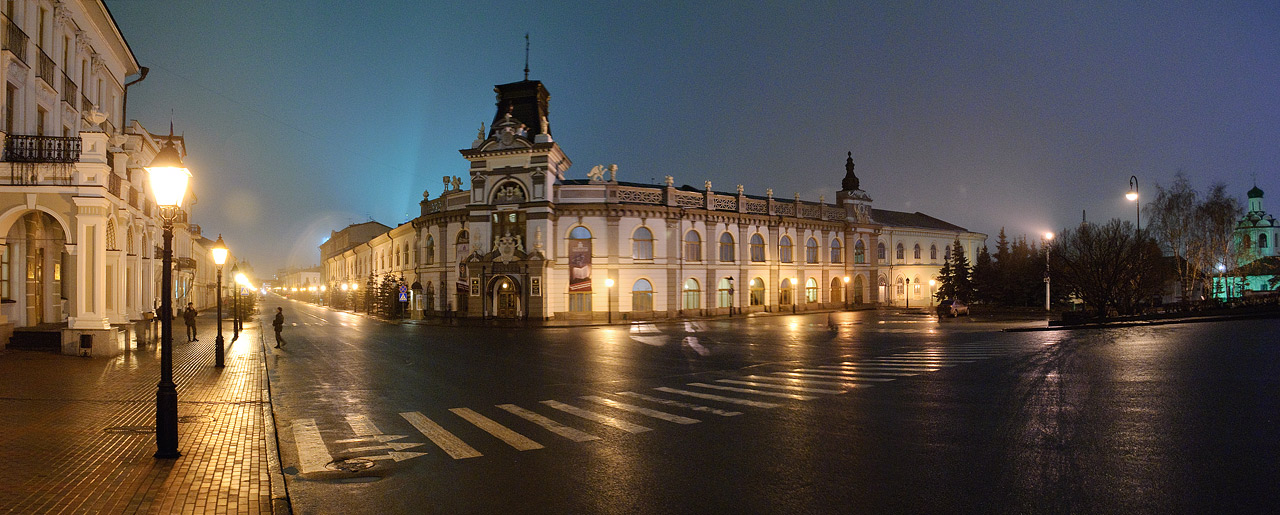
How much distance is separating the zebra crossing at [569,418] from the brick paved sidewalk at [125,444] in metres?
0.87

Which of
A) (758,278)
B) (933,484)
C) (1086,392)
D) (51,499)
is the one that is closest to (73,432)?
(51,499)

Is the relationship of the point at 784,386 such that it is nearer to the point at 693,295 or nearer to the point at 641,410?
the point at 641,410

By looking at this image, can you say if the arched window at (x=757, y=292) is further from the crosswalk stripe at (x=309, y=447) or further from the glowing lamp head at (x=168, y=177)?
the glowing lamp head at (x=168, y=177)

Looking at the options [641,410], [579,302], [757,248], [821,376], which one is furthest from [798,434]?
[757,248]

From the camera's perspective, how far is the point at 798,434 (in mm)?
9438

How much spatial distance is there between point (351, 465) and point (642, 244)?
121ft

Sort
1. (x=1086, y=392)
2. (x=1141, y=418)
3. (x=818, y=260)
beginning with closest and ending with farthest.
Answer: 1. (x=1141, y=418)
2. (x=1086, y=392)
3. (x=818, y=260)

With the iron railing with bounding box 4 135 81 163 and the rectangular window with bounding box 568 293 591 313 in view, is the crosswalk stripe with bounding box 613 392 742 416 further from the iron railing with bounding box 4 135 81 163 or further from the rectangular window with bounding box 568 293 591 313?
the rectangular window with bounding box 568 293 591 313

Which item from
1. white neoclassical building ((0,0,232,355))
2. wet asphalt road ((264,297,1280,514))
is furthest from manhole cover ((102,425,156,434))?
white neoclassical building ((0,0,232,355))

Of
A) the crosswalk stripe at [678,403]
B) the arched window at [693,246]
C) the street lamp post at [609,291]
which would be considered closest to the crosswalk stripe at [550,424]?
the crosswalk stripe at [678,403]

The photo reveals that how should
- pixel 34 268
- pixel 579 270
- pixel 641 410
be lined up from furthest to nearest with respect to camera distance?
pixel 579 270, pixel 34 268, pixel 641 410

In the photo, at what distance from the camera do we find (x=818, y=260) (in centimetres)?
5466

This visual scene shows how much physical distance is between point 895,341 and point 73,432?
2464cm

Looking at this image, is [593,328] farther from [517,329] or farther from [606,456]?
[606,456]
